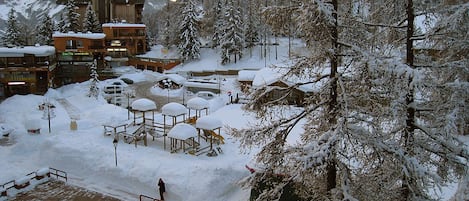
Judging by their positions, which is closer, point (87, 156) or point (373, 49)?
point (373, 49)

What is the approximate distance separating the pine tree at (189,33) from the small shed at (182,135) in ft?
109

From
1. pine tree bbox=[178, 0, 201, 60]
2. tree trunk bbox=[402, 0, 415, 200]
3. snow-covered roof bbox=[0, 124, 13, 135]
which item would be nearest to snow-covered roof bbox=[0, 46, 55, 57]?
snow-covered roof bbox=[0, 124, 13, 135]

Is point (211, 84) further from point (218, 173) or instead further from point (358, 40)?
point (358, 40)

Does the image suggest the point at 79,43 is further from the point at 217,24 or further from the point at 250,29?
the point at 250,29

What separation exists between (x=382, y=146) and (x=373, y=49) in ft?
9.26

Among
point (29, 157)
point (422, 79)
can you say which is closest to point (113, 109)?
point (29, 157)

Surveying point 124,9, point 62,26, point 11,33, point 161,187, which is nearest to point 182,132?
point 161,187

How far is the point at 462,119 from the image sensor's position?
9.23 m

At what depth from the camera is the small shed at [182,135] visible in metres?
21.8

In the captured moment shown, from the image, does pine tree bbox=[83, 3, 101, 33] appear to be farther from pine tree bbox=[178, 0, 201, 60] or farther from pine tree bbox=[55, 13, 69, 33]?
pine tree bbox=[178, 0, 201, 60]

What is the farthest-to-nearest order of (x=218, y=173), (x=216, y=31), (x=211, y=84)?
(x=216, y=31)
(x=211, y=84)
(x=218, y=173)

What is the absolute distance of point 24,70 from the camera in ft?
125

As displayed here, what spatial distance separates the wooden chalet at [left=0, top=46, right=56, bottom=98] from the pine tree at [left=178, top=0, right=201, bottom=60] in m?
19.1

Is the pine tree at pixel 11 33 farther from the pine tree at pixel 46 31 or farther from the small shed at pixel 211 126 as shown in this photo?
the small shed at pixel 211 126
